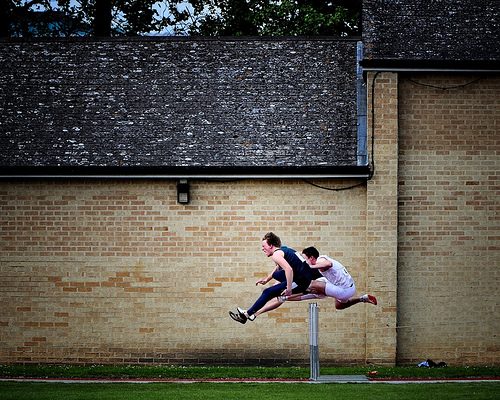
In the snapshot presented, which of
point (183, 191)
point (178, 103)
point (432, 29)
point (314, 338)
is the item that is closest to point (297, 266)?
point (314, 338)

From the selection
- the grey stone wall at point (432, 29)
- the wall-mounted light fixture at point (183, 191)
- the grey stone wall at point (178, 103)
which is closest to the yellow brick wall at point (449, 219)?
the grey stone wall at point (432, 29)

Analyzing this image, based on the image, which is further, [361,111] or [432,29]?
[361,111]

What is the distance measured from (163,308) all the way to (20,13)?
18.9m

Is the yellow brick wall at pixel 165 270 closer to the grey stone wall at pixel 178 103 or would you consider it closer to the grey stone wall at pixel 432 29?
the grey stone wall at pixel 178 103

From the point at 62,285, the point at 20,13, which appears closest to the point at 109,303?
the point at 62,285

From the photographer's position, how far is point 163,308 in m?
21.6

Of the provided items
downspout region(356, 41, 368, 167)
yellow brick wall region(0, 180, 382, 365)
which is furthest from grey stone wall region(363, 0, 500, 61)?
yellow brick wall region(0, 180, 382, 365)

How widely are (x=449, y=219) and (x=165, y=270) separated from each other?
5896 millimetres

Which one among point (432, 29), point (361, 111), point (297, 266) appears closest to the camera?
point (297, 266)

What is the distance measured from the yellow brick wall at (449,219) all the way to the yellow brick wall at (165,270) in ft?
3.60

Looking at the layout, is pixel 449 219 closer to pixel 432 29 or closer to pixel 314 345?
pixel 432 29

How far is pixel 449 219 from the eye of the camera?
21.8 meters

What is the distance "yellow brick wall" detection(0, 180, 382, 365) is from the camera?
21.5 metres

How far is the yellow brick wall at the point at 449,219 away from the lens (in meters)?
21.6
